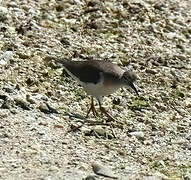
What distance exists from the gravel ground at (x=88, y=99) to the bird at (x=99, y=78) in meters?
0.45

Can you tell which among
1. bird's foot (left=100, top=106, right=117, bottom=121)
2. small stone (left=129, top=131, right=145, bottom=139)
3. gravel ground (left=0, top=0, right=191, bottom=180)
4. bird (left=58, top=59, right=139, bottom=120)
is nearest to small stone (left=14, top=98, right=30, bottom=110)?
gravel ground (left=0, top=0, right=191, bottom=180)

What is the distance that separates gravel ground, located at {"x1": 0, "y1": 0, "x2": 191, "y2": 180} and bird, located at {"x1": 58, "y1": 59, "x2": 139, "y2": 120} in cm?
45

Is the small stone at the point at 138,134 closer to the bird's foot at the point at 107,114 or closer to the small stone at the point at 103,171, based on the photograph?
the bird's foot at the point at 107,114

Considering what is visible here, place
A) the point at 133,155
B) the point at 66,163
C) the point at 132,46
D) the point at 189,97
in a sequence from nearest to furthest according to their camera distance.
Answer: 1. the point at 66,163
2. the point at 133,155
3. the point at 189,97
4. the point at 132,46

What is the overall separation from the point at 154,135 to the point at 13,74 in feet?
8.88

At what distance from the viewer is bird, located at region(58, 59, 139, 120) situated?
37.9ft

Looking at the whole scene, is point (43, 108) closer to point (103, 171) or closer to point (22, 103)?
point (22, 103)

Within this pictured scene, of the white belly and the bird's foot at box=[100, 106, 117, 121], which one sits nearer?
the white belly

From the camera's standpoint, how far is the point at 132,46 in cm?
1496

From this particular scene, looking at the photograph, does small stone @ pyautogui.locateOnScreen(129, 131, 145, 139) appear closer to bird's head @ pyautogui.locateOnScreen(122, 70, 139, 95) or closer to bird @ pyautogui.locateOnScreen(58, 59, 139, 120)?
bird @ pyautogui.locateOnScreen(58, 59, 139, 120)

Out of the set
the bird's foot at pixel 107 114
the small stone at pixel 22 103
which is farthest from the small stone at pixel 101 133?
the small stone at pixel 22 103

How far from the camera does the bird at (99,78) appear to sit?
11.6 metres

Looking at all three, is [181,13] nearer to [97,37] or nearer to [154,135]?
[97,37]

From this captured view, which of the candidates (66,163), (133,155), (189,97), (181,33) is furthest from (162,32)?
(66,163)
